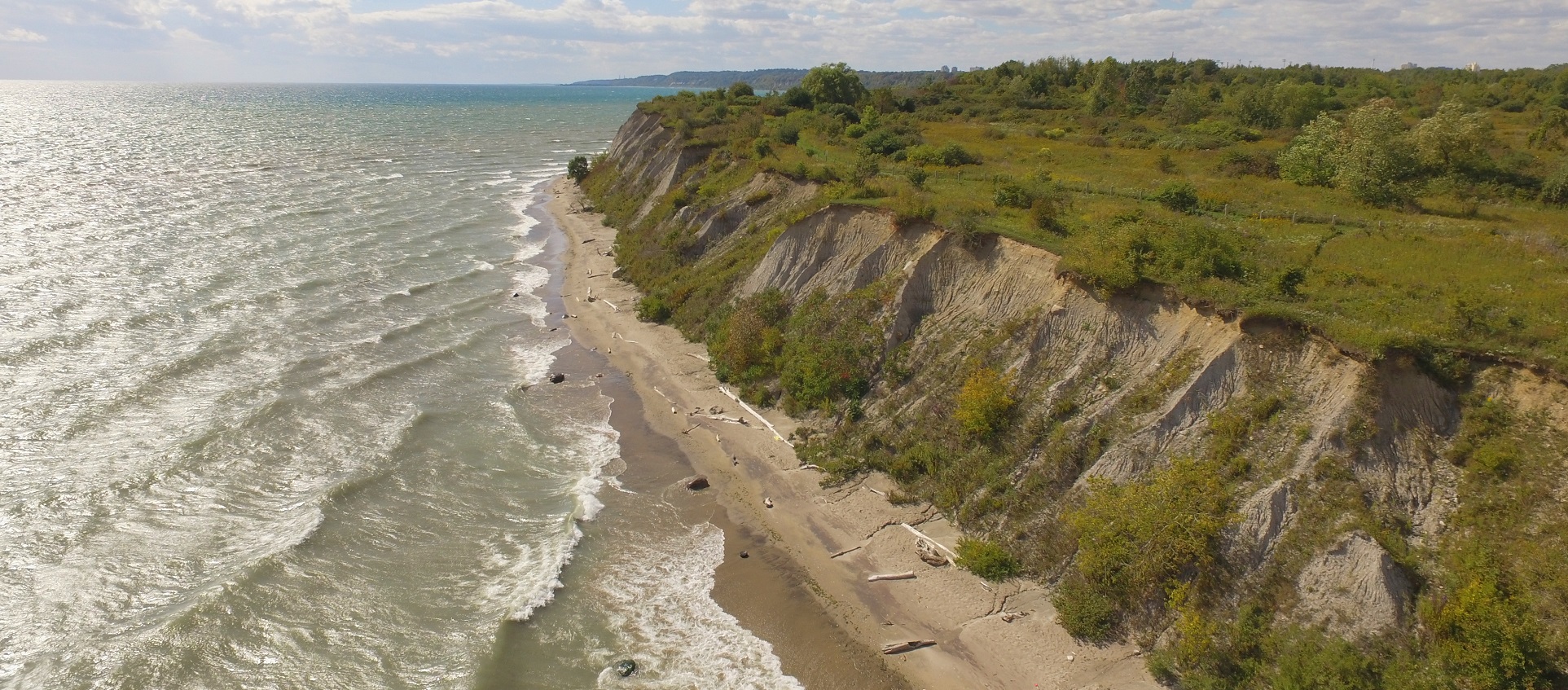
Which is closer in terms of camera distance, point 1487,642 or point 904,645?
point 1487,642

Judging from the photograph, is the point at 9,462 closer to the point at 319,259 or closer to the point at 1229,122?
the point at 319,259

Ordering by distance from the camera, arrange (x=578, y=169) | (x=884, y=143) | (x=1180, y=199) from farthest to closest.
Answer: (x=578, y=169), (x=884, y=143), (x=1180, y=199)

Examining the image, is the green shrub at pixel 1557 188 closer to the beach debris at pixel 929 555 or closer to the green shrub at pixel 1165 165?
the green shrub at pixel 1165 165

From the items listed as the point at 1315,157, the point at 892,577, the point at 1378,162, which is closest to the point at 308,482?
the point at 892,577

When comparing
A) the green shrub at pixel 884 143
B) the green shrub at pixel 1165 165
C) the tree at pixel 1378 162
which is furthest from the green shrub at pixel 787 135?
the tree at pixel 1378 162

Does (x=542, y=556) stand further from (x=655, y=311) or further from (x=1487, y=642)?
(x=1487, y=642)
